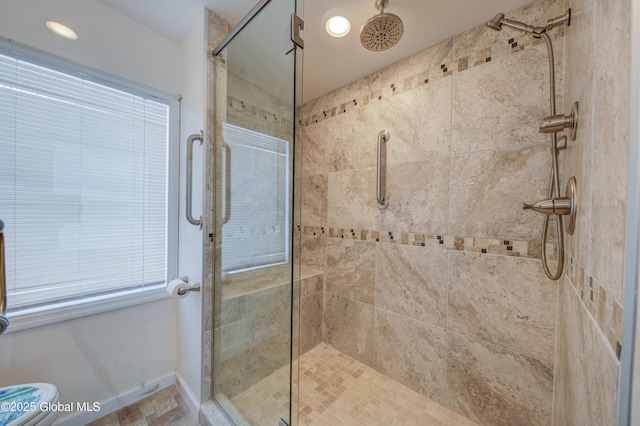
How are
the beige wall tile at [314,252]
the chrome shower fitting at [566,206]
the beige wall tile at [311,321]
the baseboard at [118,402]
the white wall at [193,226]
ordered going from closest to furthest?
the chrome shower fitting at [566,206] → the baseboard at [118,402] → the white wall at [193,226] → the beige wall tile at [311,321] → the beige wall tile at [314,252]

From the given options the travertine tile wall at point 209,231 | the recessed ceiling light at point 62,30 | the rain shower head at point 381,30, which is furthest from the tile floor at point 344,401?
the recessed ceiling light at point 62,30

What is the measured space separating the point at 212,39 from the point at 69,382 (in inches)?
78.3

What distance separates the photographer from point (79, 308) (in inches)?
45.4

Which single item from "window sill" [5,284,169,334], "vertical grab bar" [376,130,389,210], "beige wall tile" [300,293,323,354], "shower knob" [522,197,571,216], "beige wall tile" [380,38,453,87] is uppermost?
"beige wall tile" [380,38,453,87]

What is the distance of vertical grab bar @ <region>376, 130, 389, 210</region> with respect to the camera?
1.56m

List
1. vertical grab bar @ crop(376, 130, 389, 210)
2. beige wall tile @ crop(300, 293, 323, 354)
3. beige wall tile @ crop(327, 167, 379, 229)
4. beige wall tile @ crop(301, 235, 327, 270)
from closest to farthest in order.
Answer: vertical grab bar @ crop(376, 130, 389, 210) < beige wall tile @ crop(327, 167, 379, 229) < beige wall tile @ crop(300, 293, 323, 354) < beige wall tile @ crop(301, 235, 327, 270)

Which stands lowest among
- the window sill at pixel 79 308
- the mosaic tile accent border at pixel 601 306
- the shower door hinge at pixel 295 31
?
the window sill at pixel 79 308

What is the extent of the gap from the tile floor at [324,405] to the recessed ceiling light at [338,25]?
5.74 ft

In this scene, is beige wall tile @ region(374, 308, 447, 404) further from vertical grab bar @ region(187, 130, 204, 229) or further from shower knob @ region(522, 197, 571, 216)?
vertical grab bar @ region(187, 130, 204, 229)

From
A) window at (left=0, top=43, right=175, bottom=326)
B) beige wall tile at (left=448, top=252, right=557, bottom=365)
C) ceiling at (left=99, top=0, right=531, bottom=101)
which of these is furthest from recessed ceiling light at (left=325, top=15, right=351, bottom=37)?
beige wall tile at (left=448, top=252, right=557, bottom=365)

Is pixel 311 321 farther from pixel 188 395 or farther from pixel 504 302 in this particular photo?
pixel 504 302

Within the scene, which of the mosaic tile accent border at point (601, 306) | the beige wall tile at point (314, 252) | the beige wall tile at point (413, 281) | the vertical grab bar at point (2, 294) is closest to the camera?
the mosaic tile accent border at point (601, 306)

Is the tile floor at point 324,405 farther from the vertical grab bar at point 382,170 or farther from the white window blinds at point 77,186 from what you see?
the vertical grab bar at point 382,170

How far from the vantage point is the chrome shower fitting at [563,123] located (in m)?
0.72
